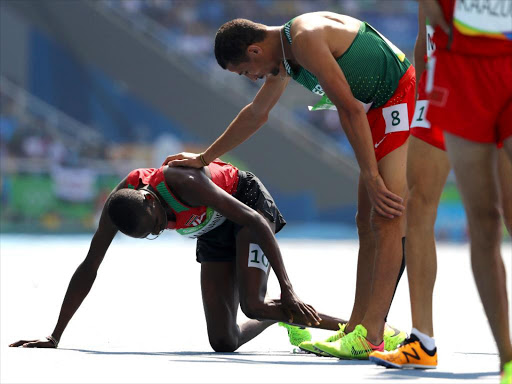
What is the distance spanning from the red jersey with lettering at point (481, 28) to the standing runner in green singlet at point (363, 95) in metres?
0.89

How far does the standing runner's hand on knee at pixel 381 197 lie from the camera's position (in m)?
4.18

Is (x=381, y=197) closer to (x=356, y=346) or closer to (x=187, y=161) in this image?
(x=356, y=346)

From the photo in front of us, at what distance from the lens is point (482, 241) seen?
3.23 meters

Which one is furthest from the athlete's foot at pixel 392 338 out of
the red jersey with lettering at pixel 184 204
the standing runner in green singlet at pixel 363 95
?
the red jersey with lettering at pixel 184 204

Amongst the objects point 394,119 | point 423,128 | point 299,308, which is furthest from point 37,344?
point 423,128

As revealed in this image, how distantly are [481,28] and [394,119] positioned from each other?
1.34m

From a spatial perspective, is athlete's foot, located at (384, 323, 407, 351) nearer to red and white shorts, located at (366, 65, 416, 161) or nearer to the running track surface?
the running track surface

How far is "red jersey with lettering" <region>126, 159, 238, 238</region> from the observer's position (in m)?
4.79

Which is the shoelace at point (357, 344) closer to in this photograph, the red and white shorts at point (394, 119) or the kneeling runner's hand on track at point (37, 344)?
the red and white shorts at point (394, 119)

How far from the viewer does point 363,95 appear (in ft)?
15.0

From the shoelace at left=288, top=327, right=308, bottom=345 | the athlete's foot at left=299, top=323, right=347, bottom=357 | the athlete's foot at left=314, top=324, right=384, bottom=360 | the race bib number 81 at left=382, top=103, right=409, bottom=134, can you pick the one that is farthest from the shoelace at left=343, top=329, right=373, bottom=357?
the race bib number 81 at left=382, top=103, right=409, bottom=134

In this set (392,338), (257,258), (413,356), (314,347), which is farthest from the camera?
(257,258)

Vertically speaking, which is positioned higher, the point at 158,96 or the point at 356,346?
the point at 158,96

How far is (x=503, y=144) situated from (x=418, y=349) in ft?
3.36
